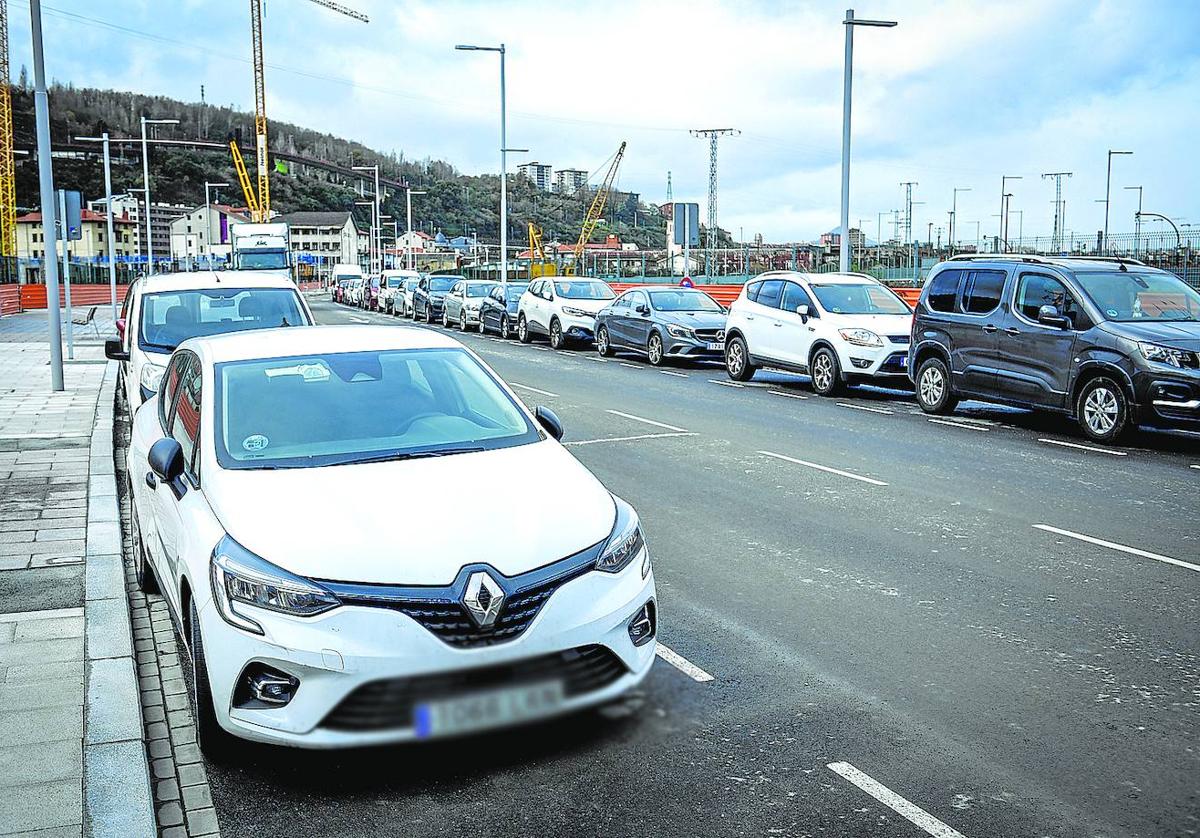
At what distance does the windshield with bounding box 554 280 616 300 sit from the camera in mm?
28984

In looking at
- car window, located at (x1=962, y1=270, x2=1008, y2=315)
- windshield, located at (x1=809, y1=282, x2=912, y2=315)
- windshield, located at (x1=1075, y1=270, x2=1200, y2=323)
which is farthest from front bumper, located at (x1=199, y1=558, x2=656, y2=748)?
windshield, located at (x1=809, y1=282, x2=912, y2=315)

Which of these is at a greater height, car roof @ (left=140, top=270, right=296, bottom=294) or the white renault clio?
car roof @ (left=140, top=270, right=296, bottom=294)

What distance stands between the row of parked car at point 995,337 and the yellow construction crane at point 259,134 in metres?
86.0

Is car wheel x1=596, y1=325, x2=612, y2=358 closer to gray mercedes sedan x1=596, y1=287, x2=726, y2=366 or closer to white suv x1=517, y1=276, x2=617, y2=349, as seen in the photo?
gray mercedes sedan x1=596, y1=287, x2=726, y2=366

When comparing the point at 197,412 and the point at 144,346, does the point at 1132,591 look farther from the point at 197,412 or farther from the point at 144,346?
the point at 144,346

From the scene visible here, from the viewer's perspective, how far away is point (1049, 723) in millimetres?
4754

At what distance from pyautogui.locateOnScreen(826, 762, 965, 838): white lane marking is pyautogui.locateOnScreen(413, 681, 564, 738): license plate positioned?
111 cm

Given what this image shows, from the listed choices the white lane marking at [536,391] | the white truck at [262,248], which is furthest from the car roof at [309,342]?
the white truck at [262,248]

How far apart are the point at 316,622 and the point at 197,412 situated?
191cm

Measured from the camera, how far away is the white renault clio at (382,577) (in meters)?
4.04

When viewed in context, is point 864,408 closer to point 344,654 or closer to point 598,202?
point 344,654

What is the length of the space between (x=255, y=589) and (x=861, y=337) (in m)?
14.6

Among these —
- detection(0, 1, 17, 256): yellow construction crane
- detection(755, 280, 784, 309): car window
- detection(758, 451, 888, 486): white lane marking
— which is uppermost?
detection(0, 1, 17, 256): yellow construction crane

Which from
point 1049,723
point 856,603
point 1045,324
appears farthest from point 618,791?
point 1045,324
